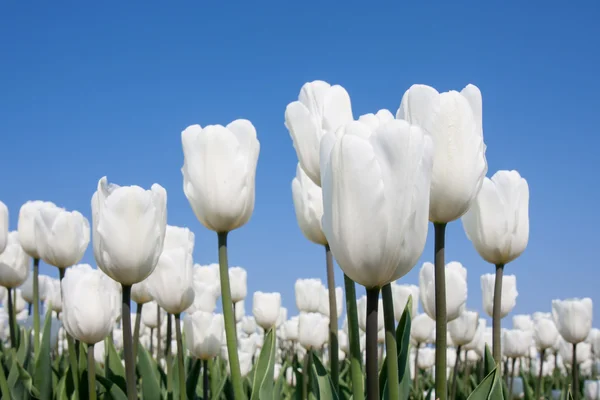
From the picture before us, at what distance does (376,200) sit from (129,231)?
1331 millimetres

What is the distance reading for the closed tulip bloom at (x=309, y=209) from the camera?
3045 millimetres

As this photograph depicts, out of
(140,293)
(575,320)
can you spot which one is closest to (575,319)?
(575,320)

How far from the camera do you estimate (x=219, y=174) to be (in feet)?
Answer: 8.61

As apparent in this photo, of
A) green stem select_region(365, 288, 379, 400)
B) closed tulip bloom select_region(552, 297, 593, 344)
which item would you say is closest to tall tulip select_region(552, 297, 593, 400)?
closed tulip bloom select_region(552, 297, 593, 344)

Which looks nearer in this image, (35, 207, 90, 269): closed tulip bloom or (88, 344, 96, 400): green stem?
(88, 344, 96, 400): green stem

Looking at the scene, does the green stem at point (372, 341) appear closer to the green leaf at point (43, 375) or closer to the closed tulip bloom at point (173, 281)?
the closed tulip bloom at point (173, 281)

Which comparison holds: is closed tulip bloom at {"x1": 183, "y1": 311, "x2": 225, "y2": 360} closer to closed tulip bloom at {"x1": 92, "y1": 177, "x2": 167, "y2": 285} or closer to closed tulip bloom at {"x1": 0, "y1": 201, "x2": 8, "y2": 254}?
closed tulip bloom at {"x1": 92, "y1": 177, "x2": 167, "y2": 285}

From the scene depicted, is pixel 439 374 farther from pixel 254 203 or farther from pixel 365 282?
pixel 254 203

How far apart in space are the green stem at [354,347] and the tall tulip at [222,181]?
448 mm

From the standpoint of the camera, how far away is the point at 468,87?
220 cm

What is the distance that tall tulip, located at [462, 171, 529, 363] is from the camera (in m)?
2.73

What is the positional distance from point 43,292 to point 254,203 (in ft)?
15.4

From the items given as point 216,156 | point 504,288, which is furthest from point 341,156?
point 504,288

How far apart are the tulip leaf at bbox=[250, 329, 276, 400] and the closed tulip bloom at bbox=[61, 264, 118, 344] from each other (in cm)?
75
